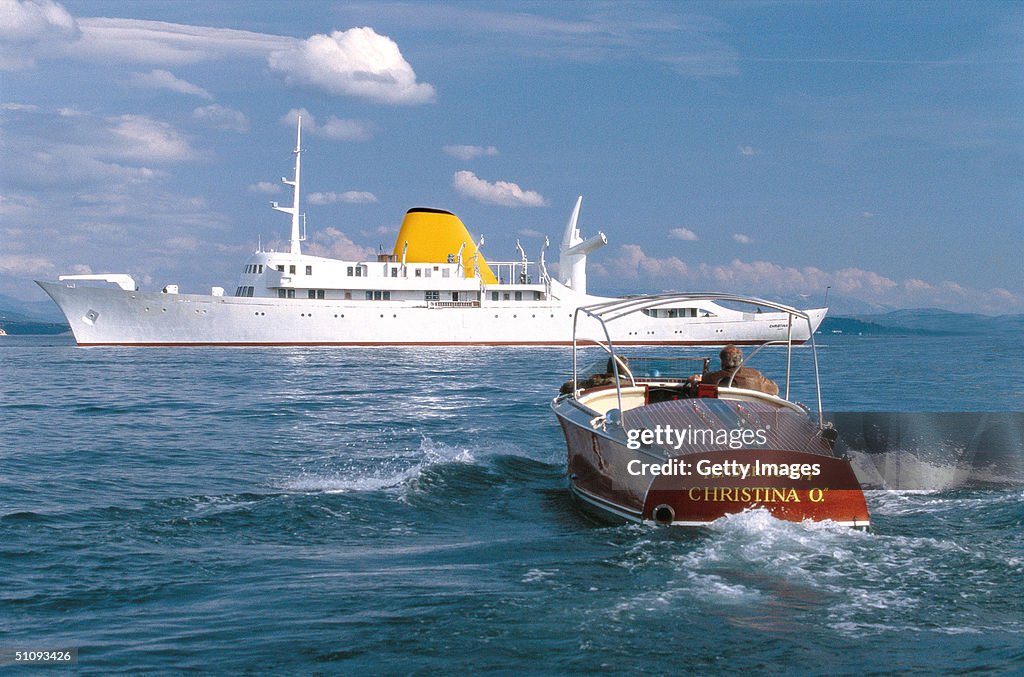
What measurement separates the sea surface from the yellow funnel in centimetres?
5034

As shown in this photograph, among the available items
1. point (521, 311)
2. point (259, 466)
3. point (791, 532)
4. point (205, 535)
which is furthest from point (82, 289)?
point (791, 532)

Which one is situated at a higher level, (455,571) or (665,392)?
(665,392)

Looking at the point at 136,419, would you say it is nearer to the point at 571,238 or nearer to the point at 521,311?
the point at 521,311

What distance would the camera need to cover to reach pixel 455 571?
24.2ft

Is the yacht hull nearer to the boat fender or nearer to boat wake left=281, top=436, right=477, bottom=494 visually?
boat wake left=281, top=436, right=477, bottom=494

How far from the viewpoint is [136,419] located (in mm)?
18719

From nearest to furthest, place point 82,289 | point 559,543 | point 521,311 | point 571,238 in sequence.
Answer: point 559,543 → point 82,289 → point 521,311 → point 571,238

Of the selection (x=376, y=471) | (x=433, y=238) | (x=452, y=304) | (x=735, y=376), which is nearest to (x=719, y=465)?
(x=735, y=376)

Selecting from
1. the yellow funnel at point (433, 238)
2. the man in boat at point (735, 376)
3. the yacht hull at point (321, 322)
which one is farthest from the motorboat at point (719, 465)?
the yellow funnel at point (433, 238)

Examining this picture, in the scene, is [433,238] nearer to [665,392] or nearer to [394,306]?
[394,306]

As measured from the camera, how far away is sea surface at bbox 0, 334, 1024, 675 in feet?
18.4

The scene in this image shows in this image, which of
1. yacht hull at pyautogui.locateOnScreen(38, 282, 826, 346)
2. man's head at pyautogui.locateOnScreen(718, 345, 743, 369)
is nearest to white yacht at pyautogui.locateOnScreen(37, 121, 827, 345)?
yacht hull at pyautogui.locateOnScreen(38, 282, 826, 346)

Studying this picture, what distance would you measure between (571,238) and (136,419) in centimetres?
4883

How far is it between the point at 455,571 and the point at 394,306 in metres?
50.6
